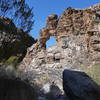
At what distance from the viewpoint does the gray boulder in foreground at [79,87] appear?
31.9 feet

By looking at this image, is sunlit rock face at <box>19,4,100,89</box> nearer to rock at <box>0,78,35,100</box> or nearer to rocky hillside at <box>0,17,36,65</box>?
rocky hillside at <box>0,17,36,65</box>

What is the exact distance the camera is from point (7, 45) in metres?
15.4

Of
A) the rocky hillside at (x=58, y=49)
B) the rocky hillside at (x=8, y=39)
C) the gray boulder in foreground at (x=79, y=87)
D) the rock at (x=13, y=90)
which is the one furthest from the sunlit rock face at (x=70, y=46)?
the rock at (x=13, y=90)

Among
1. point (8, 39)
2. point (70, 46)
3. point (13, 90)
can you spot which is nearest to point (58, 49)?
point (70, 46)

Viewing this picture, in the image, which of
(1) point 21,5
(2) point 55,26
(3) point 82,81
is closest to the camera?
(3) point 82,81

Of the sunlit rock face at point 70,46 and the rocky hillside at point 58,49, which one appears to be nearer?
the rocky hillside at point 58,49

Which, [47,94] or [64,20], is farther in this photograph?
[64,20]

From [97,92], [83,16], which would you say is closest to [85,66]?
[83,16]

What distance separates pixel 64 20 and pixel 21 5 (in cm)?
745

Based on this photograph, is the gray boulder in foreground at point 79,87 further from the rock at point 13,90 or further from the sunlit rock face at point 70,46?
the sunlit rock face at point 70,46

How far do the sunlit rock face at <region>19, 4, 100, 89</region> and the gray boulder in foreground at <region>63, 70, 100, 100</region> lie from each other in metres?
8.31

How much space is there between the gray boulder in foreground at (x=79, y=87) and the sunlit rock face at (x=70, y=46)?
8.31 meters

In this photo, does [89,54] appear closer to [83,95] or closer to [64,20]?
[64,20]

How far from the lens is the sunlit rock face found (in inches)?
799
